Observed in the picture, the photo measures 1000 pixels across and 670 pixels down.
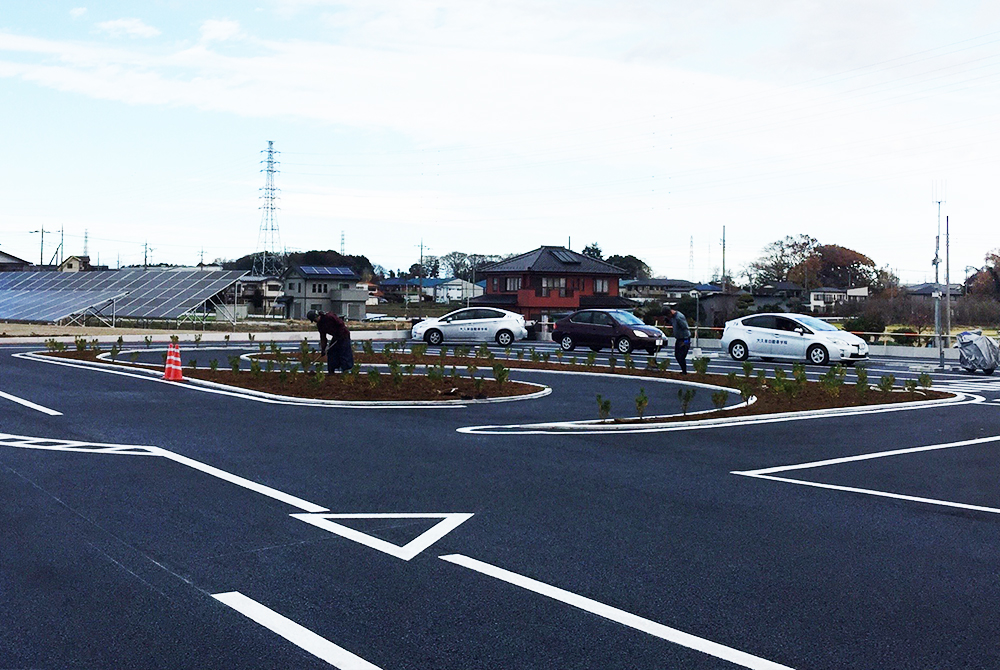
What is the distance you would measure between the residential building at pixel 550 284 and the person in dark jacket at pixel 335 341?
5332cm

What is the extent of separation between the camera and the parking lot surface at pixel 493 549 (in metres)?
4.91

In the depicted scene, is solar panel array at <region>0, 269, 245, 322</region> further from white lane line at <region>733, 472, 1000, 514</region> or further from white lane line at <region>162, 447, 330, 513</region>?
white lane line at <region>733, 472, 1000, 514</region>

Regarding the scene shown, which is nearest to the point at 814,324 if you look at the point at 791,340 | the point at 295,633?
the point at 791,340

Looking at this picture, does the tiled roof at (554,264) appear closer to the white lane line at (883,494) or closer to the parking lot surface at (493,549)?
the parking lot surface at (493,549)

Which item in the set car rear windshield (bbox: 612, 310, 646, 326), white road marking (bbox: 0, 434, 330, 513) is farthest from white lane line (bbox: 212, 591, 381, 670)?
car rear windshield (bbox: 612, 310, 646, 326)

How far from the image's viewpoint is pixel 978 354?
26.2 meters

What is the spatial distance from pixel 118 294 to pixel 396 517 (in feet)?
164

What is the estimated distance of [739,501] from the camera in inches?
340

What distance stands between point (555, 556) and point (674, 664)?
2.06 m

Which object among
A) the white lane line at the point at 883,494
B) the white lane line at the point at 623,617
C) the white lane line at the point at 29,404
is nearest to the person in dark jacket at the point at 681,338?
the white lane line at the point at 883,494

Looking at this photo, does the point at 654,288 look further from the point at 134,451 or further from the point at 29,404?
the point at 134,451

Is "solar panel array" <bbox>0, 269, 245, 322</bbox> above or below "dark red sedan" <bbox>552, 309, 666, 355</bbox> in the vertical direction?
above

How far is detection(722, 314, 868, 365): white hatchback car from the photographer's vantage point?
2767 centimetres

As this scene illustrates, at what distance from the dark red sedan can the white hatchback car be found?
2.67m
